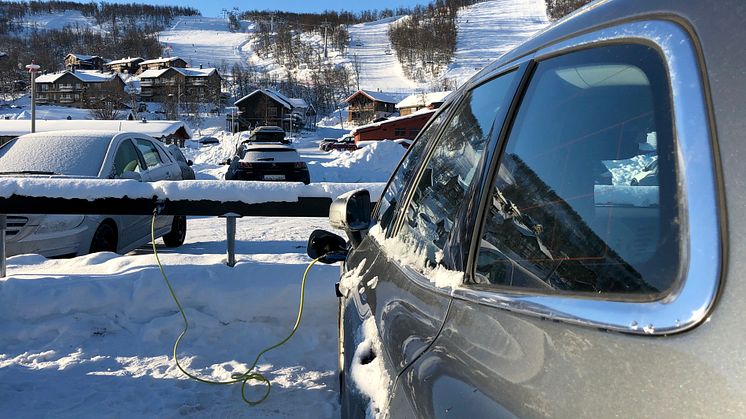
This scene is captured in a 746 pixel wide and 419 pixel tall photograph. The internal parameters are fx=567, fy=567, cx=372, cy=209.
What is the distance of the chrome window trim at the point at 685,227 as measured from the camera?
69 centimetres

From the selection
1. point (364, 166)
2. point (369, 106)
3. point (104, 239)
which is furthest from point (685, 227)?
point (369, 106)

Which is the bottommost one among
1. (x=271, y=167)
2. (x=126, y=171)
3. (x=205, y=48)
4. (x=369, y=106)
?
(x=369, y=106)

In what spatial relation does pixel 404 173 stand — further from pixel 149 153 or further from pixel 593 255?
pixel 149 153

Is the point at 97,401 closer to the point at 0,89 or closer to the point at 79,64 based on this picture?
the point at 0,89

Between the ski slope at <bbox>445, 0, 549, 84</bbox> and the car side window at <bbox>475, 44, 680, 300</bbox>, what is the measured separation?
11772cm

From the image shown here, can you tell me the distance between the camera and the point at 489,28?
150000 millimetres

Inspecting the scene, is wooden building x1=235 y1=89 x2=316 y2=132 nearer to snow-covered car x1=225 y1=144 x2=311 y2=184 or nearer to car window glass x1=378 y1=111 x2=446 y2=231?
snow-covered car x1=225 y1=144 x2=311 y2=184

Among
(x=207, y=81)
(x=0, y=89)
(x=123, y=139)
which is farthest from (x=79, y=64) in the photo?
(x=123, y=139)

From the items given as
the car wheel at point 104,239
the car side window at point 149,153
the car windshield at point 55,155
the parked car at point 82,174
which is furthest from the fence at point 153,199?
the car side window at point 149,153

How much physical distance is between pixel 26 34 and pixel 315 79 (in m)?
116

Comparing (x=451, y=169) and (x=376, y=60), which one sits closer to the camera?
(x=451, y=169)

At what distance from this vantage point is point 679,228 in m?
0.77

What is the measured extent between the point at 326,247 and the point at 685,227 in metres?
2.47

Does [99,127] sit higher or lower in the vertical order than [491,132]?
lower
